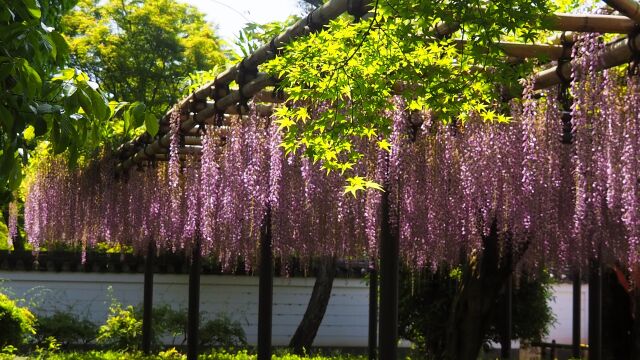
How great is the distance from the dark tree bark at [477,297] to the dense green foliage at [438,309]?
10.0 ft

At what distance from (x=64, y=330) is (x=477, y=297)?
917 cm

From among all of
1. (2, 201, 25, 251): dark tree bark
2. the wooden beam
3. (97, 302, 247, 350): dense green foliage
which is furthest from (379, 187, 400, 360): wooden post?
(2, 201, 25, 251): dark tree bark

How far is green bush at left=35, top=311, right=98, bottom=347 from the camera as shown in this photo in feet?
51.7

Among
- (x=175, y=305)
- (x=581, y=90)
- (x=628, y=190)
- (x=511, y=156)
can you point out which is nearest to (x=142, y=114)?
(x=581, y=90)

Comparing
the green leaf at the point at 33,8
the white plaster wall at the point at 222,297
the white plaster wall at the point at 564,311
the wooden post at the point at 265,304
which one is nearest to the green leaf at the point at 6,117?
the green leaf at the point at 33,8

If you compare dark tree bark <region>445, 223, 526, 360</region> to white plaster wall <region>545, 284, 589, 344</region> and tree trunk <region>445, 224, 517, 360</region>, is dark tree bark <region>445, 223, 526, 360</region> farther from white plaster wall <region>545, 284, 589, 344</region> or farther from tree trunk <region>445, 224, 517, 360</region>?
white plaster wall <region>545, 284, 589, 344</region>

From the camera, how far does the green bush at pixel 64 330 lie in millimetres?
15758

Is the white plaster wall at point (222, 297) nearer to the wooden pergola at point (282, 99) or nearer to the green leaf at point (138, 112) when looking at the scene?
the wooden pergola at point (282, 99)

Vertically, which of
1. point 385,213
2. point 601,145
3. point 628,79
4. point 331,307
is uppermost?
point 628,79

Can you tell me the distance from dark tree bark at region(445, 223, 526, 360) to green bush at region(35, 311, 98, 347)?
8475 mm

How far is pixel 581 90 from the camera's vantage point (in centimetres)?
504

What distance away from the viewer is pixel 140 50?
58.0 feet

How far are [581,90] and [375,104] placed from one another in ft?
4.63

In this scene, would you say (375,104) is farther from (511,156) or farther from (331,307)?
(331,307)
